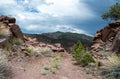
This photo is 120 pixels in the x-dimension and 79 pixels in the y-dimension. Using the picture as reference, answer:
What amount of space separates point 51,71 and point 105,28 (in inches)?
366

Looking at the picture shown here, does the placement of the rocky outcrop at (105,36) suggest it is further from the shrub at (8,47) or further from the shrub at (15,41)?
the shrub at (8,47)

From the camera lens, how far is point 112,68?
13.0m

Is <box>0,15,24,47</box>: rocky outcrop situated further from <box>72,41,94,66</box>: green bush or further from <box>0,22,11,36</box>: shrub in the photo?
<box>72,41,94,66</box>: green bush

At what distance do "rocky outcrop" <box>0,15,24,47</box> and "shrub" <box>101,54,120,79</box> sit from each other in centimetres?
603

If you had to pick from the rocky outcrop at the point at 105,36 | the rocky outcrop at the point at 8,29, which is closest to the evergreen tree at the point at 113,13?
the rocky outcrop at the point at 105,36

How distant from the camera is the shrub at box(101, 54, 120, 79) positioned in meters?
12.7

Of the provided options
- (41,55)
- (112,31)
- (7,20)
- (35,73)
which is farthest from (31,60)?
(112,31)

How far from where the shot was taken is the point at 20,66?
14.4 metres

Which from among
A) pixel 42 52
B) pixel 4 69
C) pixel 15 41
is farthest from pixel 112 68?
pixel 15 41

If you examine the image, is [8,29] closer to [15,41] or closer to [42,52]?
[15,41]

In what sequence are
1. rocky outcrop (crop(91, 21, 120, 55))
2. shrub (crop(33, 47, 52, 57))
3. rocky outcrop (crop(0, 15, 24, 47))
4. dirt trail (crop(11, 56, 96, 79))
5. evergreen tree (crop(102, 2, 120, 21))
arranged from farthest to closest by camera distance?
1. evergreen tree (crop(102, 2, 120, 21))
2. rocky outcrop (crop(91, 21, 120, 55))
3. rocky outcrop (crop(0, 15, 24, 47))
4. shrub (crop(33, 47, 52, 57))
5. dirt trail (crop(11, 56, 96, 79))

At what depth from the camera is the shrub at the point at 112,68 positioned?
41.5 feet

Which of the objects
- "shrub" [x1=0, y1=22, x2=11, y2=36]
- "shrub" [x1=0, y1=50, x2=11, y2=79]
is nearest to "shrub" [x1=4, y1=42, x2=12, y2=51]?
"shrub" [x1=0, y1=22, x2=11, y2=36]

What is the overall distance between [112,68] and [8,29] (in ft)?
26.5
